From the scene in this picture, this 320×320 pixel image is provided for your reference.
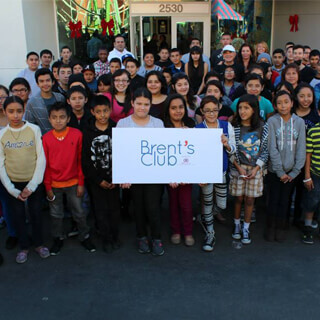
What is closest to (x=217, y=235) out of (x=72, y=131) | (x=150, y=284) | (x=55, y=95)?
(x=150, y=284)

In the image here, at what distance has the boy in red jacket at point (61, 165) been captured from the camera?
370 cm

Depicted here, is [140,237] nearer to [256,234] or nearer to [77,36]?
[256,234]

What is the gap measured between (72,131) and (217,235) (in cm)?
204

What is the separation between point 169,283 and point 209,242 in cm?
79

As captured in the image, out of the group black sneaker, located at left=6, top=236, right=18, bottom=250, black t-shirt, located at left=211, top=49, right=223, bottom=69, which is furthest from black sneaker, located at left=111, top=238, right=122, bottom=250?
black t-shirt, located at left=211, top=49, right=223, bottom=69

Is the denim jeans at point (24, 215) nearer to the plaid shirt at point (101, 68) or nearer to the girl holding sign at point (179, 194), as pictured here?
the girl holding sign at point (179, 194)

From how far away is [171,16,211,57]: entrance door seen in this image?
11234 millimetres

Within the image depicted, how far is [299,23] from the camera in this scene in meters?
11.3

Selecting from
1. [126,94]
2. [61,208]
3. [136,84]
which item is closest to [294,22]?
[136,84]

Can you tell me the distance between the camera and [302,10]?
1115cm

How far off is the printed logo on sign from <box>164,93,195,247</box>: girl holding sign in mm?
Answer: 268

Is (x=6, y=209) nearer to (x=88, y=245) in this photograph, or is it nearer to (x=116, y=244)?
(x=88, y=245)

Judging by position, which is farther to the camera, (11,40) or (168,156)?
(11,40)

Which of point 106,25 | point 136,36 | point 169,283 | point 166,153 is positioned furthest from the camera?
point 136,36
